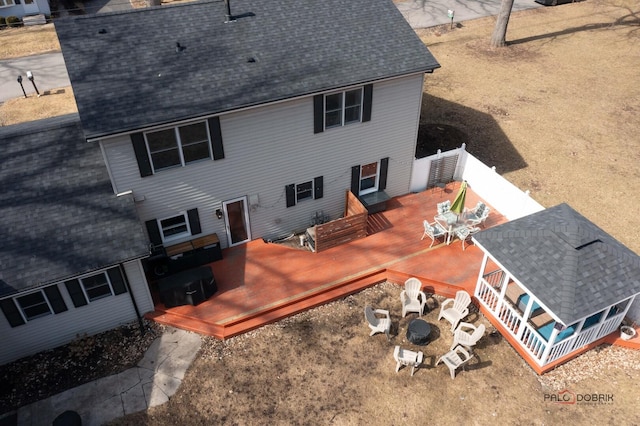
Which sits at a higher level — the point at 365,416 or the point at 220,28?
the point at 220,28

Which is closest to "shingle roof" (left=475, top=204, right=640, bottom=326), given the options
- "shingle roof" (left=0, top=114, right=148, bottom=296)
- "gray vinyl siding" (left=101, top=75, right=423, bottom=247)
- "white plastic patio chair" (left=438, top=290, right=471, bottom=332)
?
"white plastic patio chair" (left=438, top=290, right=471, bottom=332)

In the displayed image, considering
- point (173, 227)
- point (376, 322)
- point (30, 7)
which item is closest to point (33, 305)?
point (173, 227)

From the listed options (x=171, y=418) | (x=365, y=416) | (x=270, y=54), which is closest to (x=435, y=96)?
(x=270, y=54)

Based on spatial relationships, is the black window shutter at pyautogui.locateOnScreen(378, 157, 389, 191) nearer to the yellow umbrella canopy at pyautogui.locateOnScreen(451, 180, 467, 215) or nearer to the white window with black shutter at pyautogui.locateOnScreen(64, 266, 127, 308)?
the yellow umbrella canopy at pyautogui.locateOnScreen(451, 180, 467, 215)

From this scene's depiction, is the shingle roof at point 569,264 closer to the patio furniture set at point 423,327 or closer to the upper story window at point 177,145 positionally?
the patio furniture set at point 423,327

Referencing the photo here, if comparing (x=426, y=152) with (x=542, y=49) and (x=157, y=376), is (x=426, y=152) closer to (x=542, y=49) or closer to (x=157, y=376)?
(x=157, y=376)

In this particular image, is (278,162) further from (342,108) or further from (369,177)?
(369,177)
